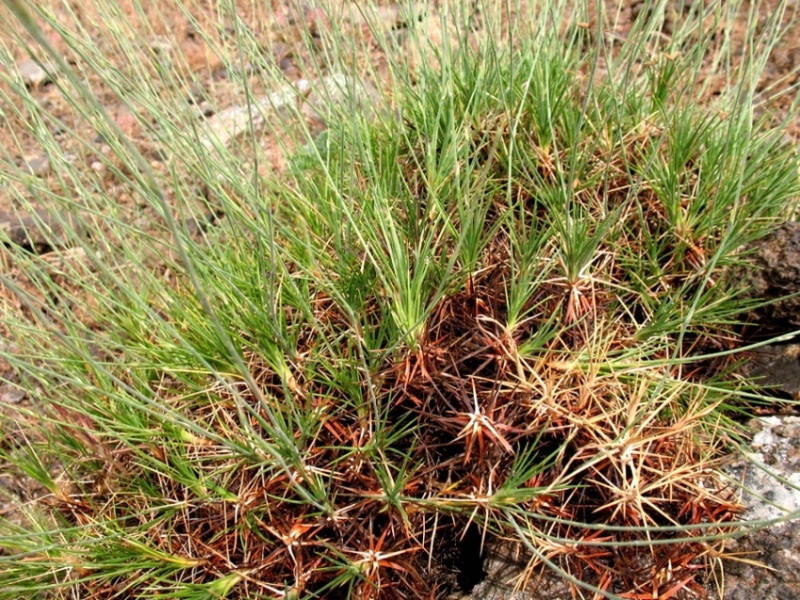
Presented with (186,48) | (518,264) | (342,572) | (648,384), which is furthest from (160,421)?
(186,48)

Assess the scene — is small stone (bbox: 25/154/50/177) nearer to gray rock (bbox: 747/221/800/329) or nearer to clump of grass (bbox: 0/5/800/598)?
clump of grass (bbox: 0/5/800/598)

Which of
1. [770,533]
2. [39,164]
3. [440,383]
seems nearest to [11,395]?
[39,164]

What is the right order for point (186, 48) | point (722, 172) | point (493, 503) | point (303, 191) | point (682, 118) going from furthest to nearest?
point (186, 48), point (303, 191), point (682, 118), point (722, 172), point (493, 503)

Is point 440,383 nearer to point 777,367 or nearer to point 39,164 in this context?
point 777,367

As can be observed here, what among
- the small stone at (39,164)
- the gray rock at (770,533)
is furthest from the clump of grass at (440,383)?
the small stone at (39,164)

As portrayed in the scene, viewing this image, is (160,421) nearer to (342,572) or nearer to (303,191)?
(342,572)

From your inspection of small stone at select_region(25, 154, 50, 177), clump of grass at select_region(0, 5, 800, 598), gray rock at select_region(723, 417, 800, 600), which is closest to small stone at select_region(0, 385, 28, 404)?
clump of grass at select_region(0, 5, 800, 598)
